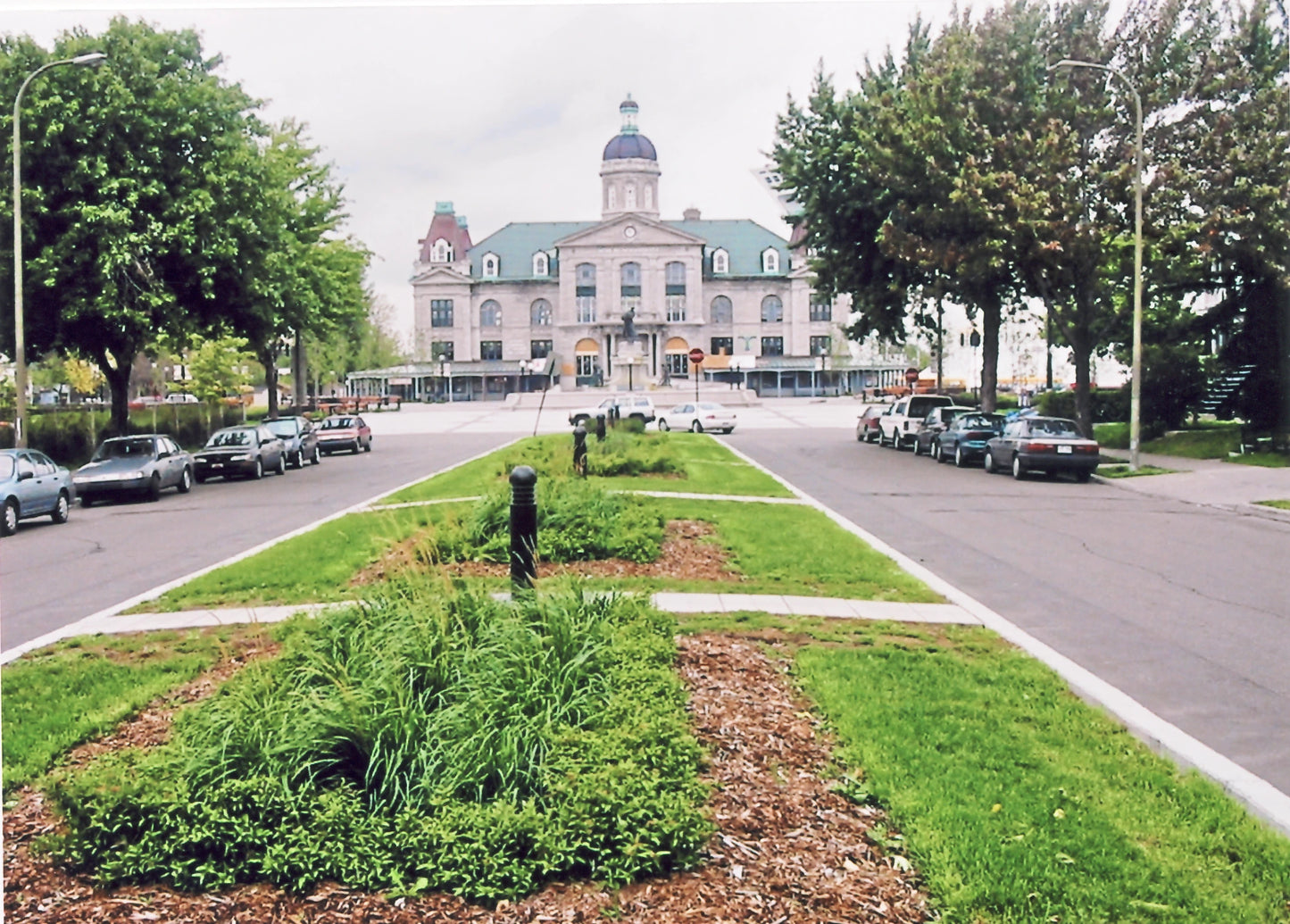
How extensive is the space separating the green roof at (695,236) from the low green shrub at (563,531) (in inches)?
3525

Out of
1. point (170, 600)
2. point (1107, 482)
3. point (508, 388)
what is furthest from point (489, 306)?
point (170, 600)

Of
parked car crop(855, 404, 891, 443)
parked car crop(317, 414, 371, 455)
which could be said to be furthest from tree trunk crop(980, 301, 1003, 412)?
parked car crop(317, 414, 371, 455)

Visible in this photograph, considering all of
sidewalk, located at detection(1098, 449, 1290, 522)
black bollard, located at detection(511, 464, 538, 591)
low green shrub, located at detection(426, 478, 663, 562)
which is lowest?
sidewalk, located at detection(1098, 449, 1290, 522)

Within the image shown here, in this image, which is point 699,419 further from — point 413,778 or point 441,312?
point 413,778

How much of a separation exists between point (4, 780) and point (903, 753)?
437 centimetres

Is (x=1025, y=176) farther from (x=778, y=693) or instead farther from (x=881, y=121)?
(x=778, y=693)

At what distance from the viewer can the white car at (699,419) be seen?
48750 millimetres

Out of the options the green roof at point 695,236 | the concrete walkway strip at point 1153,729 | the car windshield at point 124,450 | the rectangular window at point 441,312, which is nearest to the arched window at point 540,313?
the green roof at point 695,236

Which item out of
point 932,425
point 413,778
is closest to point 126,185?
point 413,778

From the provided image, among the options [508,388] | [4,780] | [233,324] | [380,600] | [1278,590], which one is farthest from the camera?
[508,388]

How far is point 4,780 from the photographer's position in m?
5.71

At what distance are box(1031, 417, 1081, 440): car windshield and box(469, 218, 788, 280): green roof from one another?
252 ft

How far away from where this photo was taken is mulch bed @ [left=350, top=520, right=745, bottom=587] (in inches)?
443

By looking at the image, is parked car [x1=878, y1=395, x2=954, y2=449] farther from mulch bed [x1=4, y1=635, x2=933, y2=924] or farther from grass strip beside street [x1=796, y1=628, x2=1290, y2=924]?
mulch bed [x1=4, y1=635, x2=933, y2=924]
